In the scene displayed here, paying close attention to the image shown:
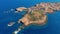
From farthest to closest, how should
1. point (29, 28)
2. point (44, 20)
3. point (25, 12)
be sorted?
point (25, 12), point (44, 20), point (29, 28)

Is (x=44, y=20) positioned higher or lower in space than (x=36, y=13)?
lower

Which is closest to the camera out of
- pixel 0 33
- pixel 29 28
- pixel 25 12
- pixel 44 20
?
pixel 0 33

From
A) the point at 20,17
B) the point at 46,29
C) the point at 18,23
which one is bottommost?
the point at 46,29

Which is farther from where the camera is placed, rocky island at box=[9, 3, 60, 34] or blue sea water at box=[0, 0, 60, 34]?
rocky island at box=[9, 3, 60, 34]

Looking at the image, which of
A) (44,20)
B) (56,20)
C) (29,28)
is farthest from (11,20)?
(56,20)

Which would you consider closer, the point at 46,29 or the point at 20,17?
the point at 46,29

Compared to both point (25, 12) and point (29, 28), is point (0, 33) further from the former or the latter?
point (25, 12)

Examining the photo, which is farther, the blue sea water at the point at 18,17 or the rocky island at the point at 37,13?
the rocky island at the point at 37,13
